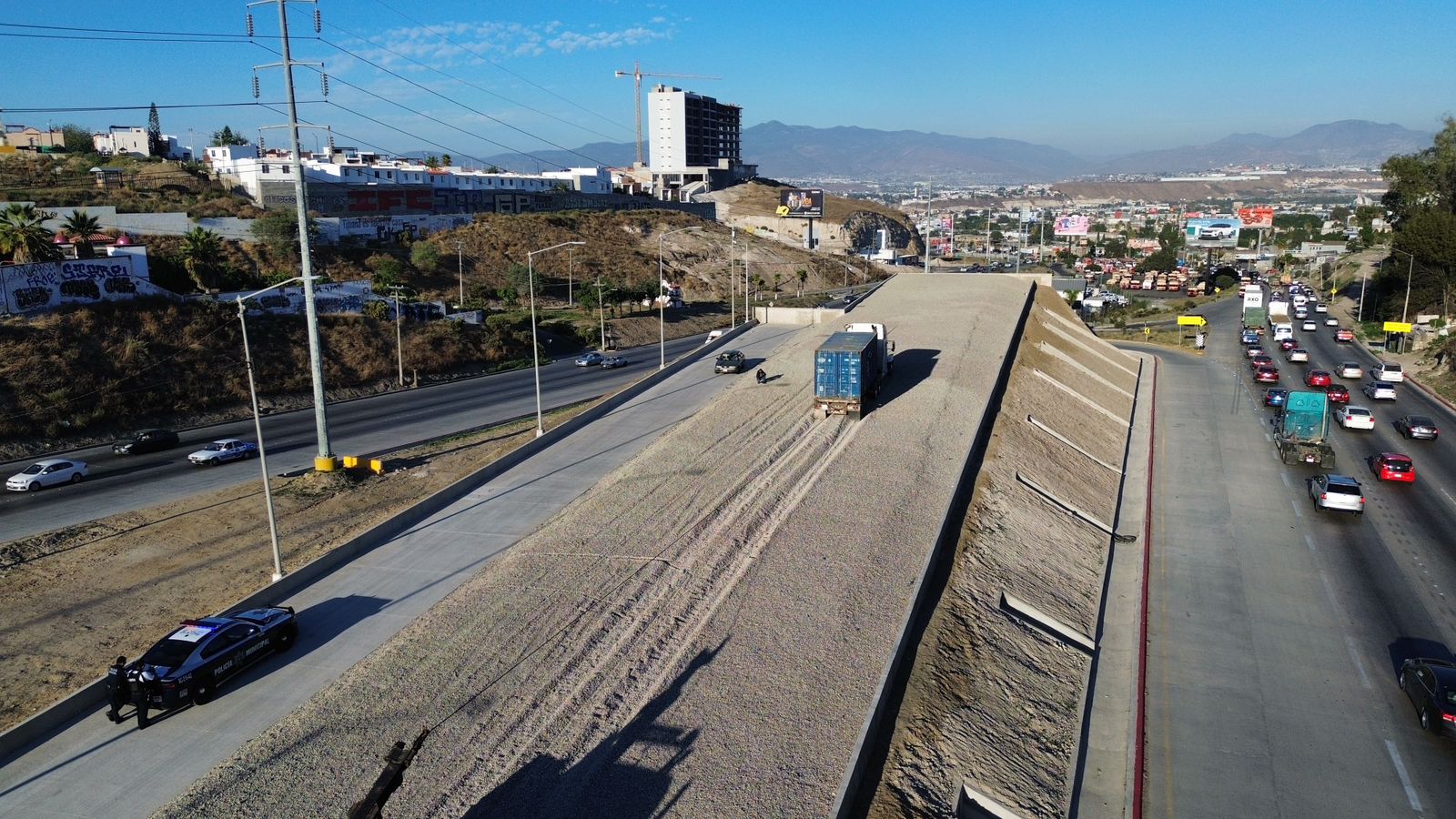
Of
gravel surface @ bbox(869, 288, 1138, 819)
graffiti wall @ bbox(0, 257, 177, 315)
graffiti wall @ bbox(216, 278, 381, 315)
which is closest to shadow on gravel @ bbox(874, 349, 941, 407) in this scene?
gravel surface @ bbox(869, 288, 1138, 819)

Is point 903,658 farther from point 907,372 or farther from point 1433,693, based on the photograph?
point 907,372

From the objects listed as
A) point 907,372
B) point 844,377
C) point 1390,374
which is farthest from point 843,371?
point 1390,374

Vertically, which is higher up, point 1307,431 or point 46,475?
point 46,475

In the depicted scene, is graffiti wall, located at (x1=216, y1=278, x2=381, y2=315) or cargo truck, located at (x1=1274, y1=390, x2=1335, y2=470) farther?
graffiti wall, located at (x1=216, y1=278, x2=381, y2=315)

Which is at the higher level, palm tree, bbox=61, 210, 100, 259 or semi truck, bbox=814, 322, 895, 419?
palm tree, bbox=61, 210, 100, 259

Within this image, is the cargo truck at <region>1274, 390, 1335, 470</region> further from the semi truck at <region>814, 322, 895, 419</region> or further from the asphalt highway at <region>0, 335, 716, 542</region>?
the asphalt highway at <region>0, 335, 716, 542</region>

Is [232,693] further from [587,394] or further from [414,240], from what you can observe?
[414,240]

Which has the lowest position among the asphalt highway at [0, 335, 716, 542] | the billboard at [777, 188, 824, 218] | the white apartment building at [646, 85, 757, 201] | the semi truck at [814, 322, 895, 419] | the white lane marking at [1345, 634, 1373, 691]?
the white lane marking at [1345, 634, 1373, 691]
